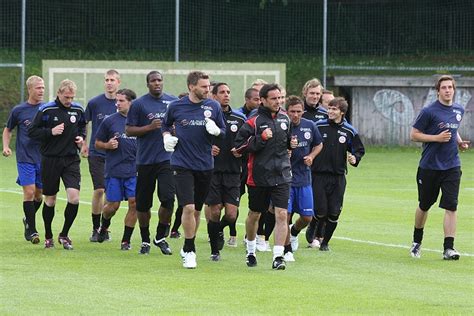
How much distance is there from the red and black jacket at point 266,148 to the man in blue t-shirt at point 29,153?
12.6ft

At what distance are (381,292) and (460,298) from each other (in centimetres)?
75

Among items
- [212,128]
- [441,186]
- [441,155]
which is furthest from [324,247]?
[212,128]

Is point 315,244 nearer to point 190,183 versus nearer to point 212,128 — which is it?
point 190,183

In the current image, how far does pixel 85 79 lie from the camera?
34.4 meters

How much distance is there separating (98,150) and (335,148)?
3307 mm

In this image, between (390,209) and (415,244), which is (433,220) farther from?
(415,244)

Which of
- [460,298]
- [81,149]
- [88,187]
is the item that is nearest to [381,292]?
[460,298]

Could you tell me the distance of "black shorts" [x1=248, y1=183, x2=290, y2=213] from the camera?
13.3 meters

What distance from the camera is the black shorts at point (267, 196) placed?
43.6 ft

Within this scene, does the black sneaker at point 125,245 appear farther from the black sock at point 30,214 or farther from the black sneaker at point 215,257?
the black sneaker at point 215,257

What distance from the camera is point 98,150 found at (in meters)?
16.6

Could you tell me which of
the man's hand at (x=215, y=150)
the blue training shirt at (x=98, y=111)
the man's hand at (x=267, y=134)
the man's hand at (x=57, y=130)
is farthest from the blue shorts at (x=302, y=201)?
the blue training shirt at (x=98, y=111)

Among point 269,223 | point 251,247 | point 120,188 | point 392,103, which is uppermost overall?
point 392,103

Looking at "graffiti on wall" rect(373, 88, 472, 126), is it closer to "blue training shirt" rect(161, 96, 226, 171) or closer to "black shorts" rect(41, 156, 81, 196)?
"black shorts" rect(41, 156, 81, 196)
